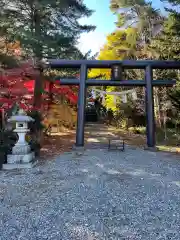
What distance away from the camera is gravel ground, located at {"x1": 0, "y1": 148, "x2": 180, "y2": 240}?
7.37ft

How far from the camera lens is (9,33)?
7.86 meters

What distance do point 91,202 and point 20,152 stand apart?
2632mm

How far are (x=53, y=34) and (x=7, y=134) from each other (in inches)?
184

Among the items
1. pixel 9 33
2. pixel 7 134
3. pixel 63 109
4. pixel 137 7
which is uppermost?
pixel 137 7

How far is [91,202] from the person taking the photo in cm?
298

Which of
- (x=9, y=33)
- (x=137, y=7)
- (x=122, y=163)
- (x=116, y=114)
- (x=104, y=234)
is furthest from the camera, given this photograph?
(x=116, y=114)

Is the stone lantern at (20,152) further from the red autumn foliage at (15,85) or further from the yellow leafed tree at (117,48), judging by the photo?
the yellow leafed tree at (117,48)

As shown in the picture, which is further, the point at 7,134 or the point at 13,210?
the point at 7,134

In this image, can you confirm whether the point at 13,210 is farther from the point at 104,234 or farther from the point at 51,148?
the point at 51,148

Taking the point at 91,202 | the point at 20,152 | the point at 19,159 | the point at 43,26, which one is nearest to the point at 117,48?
the point at 43,26

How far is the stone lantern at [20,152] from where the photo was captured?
15.8 feet

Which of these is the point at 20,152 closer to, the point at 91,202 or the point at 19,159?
the point at 19,159

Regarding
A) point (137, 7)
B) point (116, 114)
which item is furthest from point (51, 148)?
point (137, 7)

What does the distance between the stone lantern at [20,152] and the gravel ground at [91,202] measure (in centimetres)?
31
